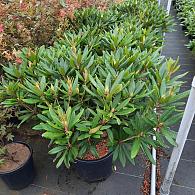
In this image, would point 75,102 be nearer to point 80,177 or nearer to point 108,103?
point 108,103

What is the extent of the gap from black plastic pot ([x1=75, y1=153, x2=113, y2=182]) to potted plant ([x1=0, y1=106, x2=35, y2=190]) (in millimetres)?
435

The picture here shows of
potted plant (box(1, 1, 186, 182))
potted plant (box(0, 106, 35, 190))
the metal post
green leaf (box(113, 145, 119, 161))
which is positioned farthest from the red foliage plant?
the metal post

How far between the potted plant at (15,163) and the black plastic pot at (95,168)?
0.44m

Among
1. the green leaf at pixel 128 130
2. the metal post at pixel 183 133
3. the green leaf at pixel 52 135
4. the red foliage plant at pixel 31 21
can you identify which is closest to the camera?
the metal post at pixel 183 133

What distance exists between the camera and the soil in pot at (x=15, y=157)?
6.33 ft

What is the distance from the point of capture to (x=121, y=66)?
1791mm

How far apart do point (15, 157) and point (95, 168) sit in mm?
709

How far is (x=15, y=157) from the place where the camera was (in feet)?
6.59

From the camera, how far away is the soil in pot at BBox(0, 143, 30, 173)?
1.93m

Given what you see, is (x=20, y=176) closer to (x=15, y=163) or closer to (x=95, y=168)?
(x=15, y=163)

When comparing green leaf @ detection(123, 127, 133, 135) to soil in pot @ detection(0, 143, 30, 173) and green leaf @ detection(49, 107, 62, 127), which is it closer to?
green leaf @ detection(49, 107, 62, 127)

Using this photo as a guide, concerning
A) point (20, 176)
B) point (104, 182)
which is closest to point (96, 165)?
point (104, 182)

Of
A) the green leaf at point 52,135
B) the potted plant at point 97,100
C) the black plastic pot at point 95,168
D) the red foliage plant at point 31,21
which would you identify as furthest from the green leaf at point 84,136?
the red foliage plant at point 31,21

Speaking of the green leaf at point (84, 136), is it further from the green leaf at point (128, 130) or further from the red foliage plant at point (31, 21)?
the red foliage plant at point (31, 21)
